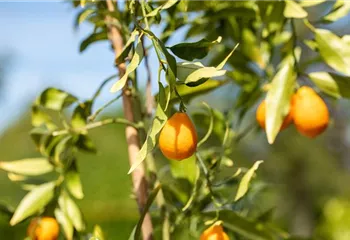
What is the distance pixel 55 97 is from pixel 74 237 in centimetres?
16

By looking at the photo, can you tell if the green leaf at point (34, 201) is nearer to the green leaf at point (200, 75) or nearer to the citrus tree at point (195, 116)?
the citrus tree at point (195, 116)

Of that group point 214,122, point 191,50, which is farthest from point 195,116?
point 191,50

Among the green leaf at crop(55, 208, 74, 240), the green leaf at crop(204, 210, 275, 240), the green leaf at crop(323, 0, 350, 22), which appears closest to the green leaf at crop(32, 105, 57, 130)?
the green leaf at crop(55, 208, 74, 240)

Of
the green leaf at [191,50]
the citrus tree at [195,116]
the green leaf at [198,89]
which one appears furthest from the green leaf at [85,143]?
the green leaf at [191,50]

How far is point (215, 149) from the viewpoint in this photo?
0.67m

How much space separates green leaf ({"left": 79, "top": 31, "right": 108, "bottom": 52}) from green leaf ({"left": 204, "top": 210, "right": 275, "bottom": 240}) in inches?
8.8

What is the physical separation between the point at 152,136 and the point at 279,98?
0.21m

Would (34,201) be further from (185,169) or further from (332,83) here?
(332,83)

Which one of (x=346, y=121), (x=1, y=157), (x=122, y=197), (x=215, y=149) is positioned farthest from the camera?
(x=346, y=121)

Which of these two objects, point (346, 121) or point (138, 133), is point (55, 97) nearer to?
point (138, 133)

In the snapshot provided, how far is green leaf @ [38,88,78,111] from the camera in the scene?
2.03 ft

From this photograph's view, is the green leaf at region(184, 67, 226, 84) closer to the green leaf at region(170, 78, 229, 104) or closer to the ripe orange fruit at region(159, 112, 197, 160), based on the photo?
the ripe orange fruit at region(159, 112, 197, 160)

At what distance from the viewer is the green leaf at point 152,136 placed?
1.20 ft

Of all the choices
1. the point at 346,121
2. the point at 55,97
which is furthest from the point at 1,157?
the point at 55,97
